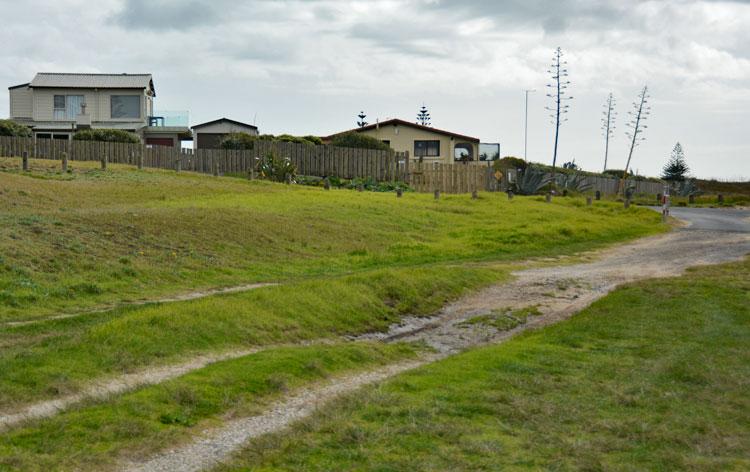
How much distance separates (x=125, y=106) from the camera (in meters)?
60.2

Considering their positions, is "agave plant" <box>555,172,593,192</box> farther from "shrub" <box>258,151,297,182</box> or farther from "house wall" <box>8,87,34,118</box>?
"house wall" <box>8,87,34,118</box>

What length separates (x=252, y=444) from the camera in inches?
330

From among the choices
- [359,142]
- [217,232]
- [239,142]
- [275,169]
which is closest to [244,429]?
[217,232]

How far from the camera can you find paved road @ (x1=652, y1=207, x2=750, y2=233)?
124ft

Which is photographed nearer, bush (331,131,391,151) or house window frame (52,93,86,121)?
bush (331,131,391,151)

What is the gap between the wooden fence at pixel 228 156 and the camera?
44.2 metres

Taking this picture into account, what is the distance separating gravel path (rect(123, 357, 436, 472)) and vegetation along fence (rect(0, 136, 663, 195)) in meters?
32.7

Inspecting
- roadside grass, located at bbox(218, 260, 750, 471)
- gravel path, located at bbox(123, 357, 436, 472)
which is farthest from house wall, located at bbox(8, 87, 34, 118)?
gravel path, located at bbox(123, 357, 436, 472)

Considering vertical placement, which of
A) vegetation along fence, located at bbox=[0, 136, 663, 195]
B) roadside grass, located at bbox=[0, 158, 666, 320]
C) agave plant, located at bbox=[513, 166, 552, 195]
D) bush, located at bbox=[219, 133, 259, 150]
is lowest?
roadside grass, located at bbox=[0, 158, 666, 320]

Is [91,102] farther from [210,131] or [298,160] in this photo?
[298,160]

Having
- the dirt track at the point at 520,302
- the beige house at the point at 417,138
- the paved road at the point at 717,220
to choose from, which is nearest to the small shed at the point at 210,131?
the beige house at the point at 417,138

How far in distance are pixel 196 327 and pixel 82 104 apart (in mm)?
49314

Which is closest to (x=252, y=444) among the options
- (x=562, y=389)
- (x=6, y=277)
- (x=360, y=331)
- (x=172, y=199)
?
(x=562, y=389)

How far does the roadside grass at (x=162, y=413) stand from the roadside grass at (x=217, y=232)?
5385 millimetres
